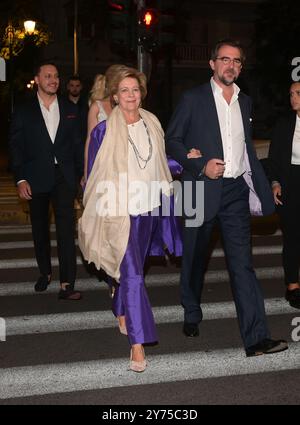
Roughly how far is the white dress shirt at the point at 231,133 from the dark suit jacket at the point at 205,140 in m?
0.04

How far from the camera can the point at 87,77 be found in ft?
134

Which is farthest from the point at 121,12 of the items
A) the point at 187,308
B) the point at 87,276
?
the point at 187,308

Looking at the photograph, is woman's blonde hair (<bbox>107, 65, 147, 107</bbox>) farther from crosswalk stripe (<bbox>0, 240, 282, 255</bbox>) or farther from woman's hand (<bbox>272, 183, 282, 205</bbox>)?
crosswalk stripe (<bbox>0, 240, 282, 255</bbox>)

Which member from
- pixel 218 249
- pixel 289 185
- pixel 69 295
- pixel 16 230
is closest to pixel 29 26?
pixel 16 230

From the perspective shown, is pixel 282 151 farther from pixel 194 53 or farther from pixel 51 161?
pixel 194 53

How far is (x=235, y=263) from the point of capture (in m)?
5.65

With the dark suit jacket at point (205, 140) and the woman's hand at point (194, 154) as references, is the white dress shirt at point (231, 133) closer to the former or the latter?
the dark suit jacket at point (205, 140)

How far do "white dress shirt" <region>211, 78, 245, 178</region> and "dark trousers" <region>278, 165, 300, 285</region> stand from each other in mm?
1580

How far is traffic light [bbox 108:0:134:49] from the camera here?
13.2m

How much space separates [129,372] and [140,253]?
83cm

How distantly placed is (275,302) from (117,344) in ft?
6.33

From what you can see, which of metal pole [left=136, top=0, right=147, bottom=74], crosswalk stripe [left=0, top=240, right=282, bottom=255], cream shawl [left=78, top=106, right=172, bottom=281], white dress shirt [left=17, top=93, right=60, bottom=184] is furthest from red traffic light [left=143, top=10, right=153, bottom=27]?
cream shawl [left=78, top=106, right=172, bottom=281]

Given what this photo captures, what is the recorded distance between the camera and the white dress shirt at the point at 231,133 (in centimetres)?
566

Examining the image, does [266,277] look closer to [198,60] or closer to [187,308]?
[187,308]
